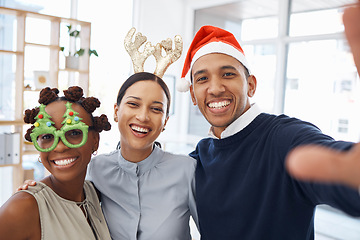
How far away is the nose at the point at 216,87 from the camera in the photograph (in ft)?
4.71

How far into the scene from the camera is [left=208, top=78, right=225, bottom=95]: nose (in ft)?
4.71

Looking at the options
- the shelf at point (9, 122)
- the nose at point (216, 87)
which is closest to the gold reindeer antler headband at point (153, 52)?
the nose at point (216, 87)

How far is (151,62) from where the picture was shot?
5.73 m

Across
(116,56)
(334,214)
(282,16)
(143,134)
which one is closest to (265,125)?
(143,134)

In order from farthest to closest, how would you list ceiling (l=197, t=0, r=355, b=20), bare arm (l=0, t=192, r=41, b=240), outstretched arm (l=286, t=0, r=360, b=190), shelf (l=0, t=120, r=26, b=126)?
ceiling (l=197, t=0, r=355, b=20), shelf (l=0, t=120, r=26, b=126), bare arm (l=0, t=192, r=41, b=240), outstretched arm (l=286, t=0, r=360, b=190)

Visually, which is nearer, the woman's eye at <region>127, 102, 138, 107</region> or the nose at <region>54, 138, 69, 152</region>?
the nose at <region>54, 138, 69, 152</region>

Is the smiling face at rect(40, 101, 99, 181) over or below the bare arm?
over

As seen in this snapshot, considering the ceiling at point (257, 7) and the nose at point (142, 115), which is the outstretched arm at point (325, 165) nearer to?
the nose at point (142, 115)

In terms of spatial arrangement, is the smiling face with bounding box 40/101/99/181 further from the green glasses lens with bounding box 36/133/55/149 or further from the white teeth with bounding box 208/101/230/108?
the white teeth with bounding box 208/101/230/108

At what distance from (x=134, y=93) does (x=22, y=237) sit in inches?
27.9

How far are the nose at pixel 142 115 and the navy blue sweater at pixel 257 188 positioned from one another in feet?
1.12

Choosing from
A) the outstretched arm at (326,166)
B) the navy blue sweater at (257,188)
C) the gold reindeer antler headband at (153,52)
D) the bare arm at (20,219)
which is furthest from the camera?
the gold reindeer antler headband at (153,52)

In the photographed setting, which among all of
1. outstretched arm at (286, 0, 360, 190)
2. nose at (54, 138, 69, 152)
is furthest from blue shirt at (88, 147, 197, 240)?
outstretched arm at (286, 0, 360, 190)

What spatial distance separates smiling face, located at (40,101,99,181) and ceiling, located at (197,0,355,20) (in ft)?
13.3
